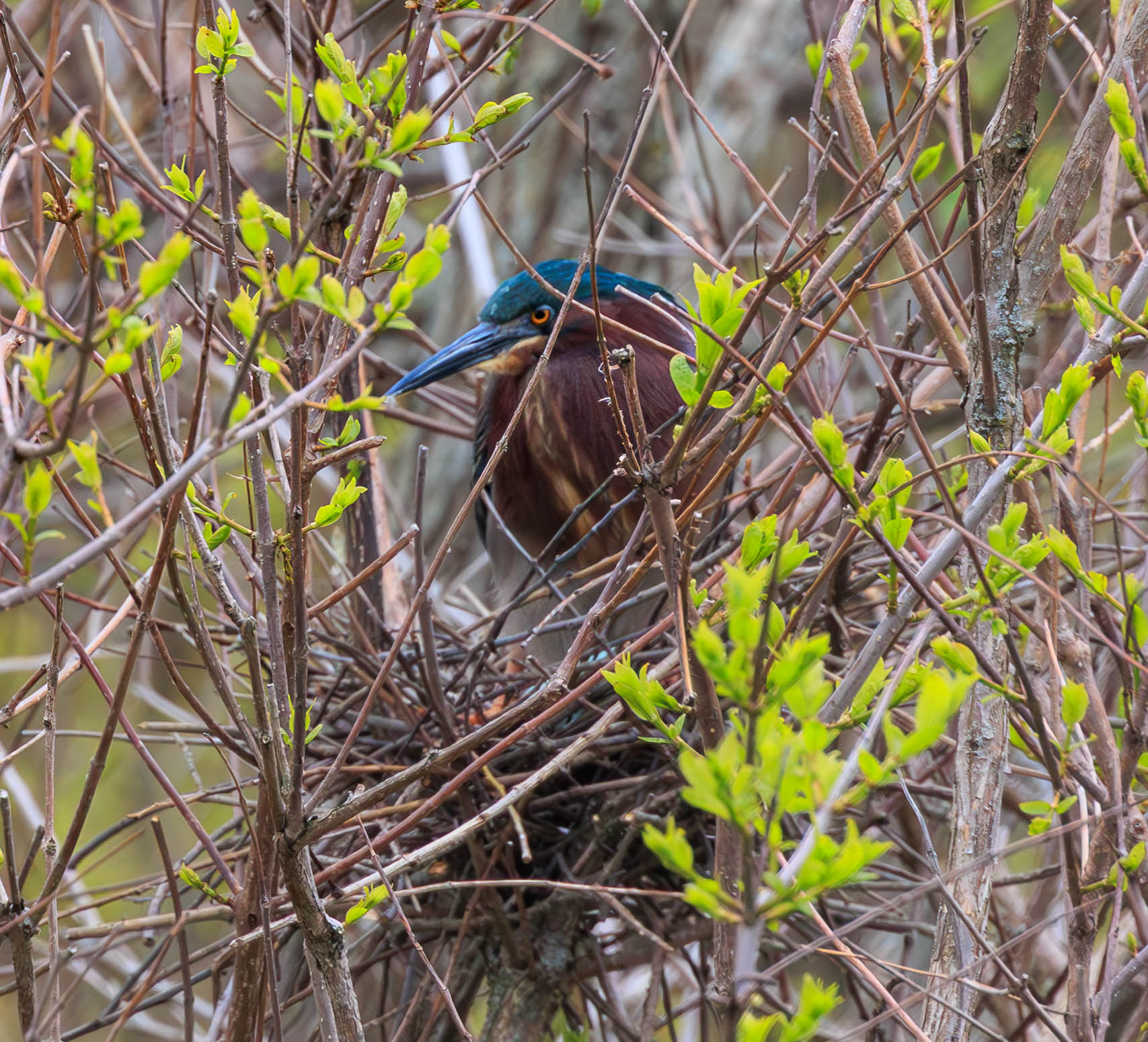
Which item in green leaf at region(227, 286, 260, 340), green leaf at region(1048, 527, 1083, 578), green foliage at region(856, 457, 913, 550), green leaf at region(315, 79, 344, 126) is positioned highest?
green leaf at region(315, 79, 344, 126)

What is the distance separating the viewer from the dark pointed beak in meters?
2.42

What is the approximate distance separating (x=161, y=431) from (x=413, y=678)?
103cm

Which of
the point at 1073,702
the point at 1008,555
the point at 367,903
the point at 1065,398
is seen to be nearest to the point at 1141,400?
the point at 1065,398

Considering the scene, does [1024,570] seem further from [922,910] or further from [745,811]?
[922,910]

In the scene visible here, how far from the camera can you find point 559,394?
7.88 feet

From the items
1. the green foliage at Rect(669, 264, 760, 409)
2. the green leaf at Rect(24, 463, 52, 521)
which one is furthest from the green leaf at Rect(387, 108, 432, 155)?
the green leaf at Rect(24, 463, 52, 521)

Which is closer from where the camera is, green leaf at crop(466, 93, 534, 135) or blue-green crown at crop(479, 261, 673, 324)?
green leaf at crop(466, 93, 534, 135)

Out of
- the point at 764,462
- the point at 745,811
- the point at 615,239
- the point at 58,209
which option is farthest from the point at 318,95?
the point at 615,239

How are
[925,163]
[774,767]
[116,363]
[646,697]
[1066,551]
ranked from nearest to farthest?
[774,767]
[116,363]
[646,697]
[1066,551]
[925,163]

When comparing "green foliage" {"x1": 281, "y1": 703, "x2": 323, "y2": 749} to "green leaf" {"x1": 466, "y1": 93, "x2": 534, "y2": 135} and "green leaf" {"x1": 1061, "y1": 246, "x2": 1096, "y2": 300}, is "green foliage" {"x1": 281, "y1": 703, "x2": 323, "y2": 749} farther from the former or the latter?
"green leaf" {"x1": 1061, "y1": 246, "x2": 1096, "y2": 300}

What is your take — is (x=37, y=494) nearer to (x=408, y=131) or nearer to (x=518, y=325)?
(x=408, y=131)

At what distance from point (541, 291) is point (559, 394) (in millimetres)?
228

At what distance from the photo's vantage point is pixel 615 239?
3793mm

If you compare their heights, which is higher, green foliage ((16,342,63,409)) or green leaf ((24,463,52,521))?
green foliage ((16,342,63,409))
